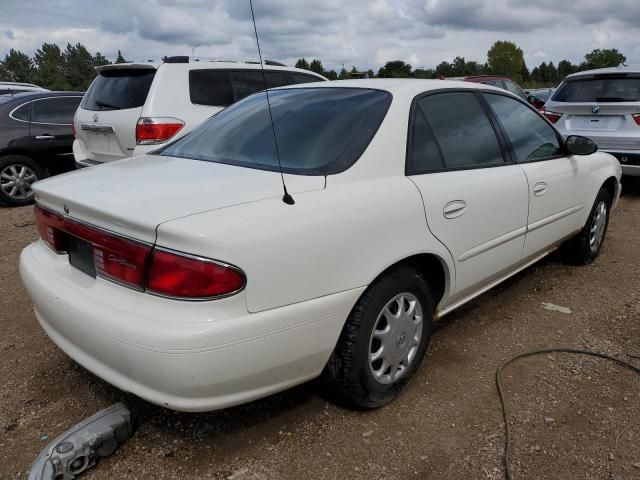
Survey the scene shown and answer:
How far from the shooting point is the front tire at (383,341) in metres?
2.34

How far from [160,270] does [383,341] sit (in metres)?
1.09

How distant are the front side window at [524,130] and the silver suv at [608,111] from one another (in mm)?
3467

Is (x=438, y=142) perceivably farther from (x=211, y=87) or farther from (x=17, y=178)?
(x=17, y=178)

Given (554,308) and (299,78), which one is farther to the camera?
(299,78)

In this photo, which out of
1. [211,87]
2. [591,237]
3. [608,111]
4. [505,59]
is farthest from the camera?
[505,59]

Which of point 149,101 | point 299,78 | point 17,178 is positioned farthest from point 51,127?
point 299,78

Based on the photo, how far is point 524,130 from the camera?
11.9ft

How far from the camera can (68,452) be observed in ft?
7.02

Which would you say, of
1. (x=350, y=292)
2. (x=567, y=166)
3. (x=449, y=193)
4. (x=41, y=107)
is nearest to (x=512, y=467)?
(x=350, y=292)

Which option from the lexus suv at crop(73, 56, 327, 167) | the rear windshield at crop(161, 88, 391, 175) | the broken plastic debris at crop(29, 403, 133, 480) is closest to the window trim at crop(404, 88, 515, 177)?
the rear windshield at crop(161, 88, 391, 175)

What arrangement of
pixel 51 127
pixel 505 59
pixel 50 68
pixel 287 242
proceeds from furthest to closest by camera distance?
1. pixel 505 59
2. pixel 50 68
3. pixel 51 127
4. pixel 287 242

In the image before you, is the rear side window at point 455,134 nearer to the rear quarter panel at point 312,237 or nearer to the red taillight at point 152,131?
the rear quarter panel at point 312,237

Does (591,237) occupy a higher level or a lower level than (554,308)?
higher

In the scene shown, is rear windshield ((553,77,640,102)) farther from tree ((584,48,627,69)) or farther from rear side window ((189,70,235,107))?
tree ((584,48,627,69))
